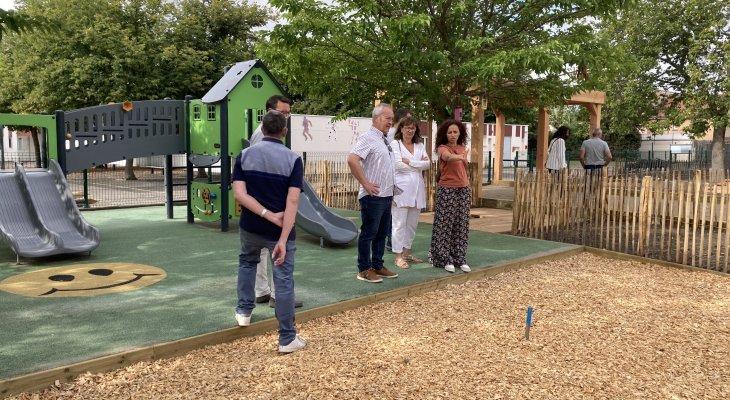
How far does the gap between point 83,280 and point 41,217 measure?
2083 mm

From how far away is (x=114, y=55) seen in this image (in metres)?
24.5

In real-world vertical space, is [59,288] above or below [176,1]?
below

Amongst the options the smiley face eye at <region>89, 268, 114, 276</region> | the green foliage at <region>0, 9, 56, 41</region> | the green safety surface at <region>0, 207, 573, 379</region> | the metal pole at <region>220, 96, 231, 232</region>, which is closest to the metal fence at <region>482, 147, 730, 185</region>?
the metal pole at <region>220, 96, 231, 232</region>

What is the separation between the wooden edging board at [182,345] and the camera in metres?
3.33

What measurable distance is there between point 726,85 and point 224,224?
23.6 meters

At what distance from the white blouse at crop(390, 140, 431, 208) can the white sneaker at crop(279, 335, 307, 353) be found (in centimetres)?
258

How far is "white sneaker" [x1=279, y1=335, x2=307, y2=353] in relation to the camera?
4070 mm

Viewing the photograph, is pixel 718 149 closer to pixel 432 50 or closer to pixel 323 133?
pixel 323 133

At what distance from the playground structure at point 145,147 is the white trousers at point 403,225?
1352 millimetres

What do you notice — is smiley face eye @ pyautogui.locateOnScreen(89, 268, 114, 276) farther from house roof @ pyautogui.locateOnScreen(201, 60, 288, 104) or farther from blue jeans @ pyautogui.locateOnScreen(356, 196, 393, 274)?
house roof @ pyautogui.locateOnScreen(201, 60, 288, 104)

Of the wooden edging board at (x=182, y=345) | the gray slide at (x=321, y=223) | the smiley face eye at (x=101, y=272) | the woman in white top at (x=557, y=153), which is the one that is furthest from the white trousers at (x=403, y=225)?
the woman in white top at (x=557, y=153)

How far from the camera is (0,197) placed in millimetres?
7539

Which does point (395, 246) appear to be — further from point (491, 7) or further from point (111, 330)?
point (491, 7)

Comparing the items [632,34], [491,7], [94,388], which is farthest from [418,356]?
[632,34]
